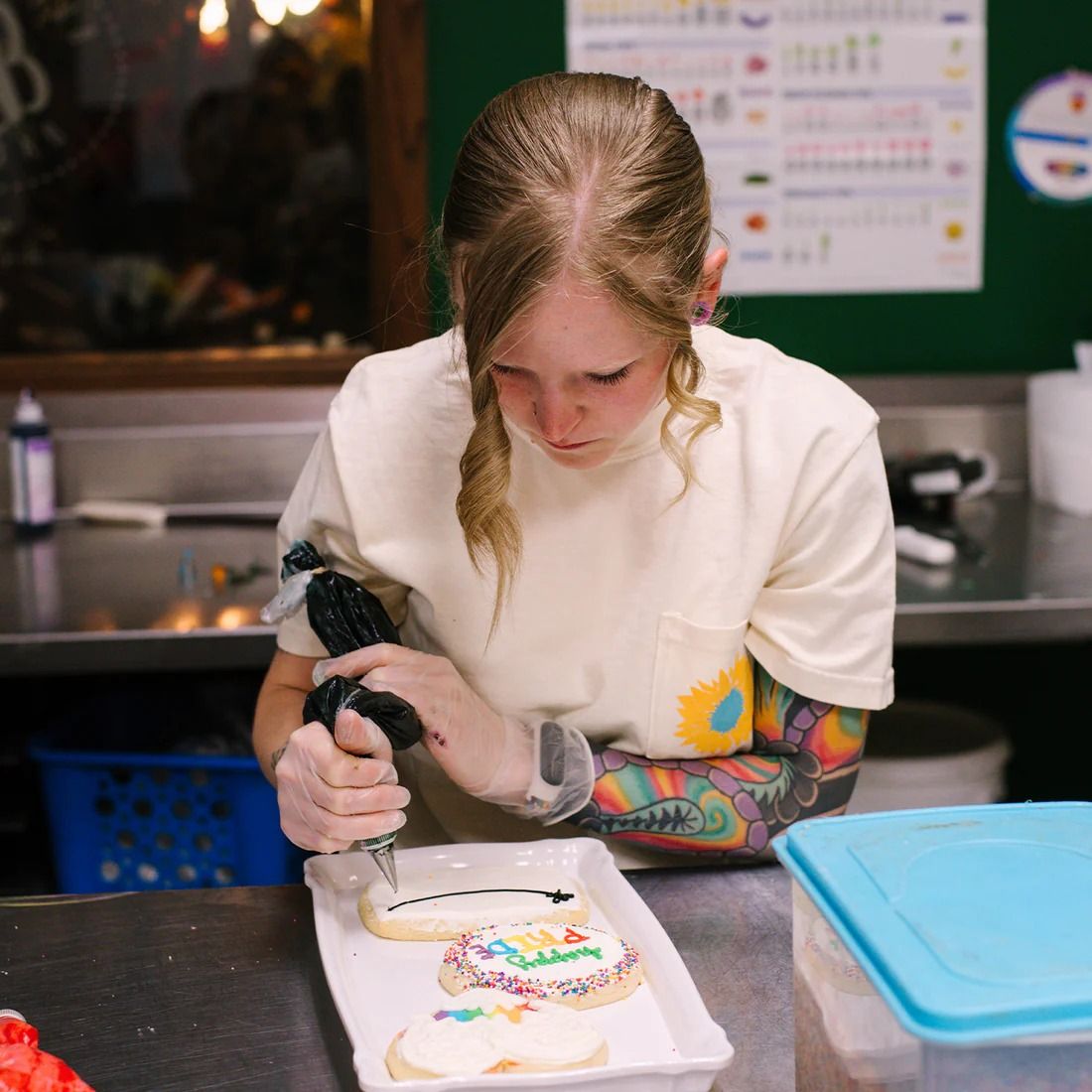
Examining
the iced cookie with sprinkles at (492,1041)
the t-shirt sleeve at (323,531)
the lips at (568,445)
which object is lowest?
the iced cookie with sprinkles at (492,1041)

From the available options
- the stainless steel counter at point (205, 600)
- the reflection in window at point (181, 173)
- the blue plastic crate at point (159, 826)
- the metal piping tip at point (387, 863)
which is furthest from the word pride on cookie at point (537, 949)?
the reflection in window at point (181, 173)

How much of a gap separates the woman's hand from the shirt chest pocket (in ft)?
0.55

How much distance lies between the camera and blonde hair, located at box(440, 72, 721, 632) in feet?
4.11

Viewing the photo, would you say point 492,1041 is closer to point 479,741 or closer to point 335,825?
point 335,825

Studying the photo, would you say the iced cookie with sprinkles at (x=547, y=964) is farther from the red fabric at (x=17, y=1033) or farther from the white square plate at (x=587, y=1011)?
the red fabric at (x=17, y=1033)

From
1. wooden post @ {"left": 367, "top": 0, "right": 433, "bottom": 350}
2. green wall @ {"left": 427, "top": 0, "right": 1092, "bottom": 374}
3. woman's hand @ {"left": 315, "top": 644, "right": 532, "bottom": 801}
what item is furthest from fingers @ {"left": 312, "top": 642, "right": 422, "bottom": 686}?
green wall @ {"left": 427, "top": 0, "right": 1092, "bottom": 374}

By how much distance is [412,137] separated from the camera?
283cm

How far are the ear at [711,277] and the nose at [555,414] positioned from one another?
0.19 m

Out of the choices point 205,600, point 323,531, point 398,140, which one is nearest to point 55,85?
point 398,140

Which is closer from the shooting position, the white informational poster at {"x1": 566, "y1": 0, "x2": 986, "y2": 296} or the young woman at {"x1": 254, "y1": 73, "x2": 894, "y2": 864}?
the young woman at {"x1": 254, "y1": 73, "x2": 894, "y2": 864}

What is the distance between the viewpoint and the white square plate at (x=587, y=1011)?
0.99 meters

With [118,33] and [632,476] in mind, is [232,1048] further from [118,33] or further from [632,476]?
[118,33]

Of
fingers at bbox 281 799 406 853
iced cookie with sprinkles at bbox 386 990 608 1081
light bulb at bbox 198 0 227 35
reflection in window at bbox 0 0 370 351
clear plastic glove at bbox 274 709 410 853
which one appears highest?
light bulb at bbox 198 0 227 35

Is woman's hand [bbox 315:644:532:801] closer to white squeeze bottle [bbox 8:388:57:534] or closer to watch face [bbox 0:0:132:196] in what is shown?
white squeeze bottle [bbox 8:388:57:534]
